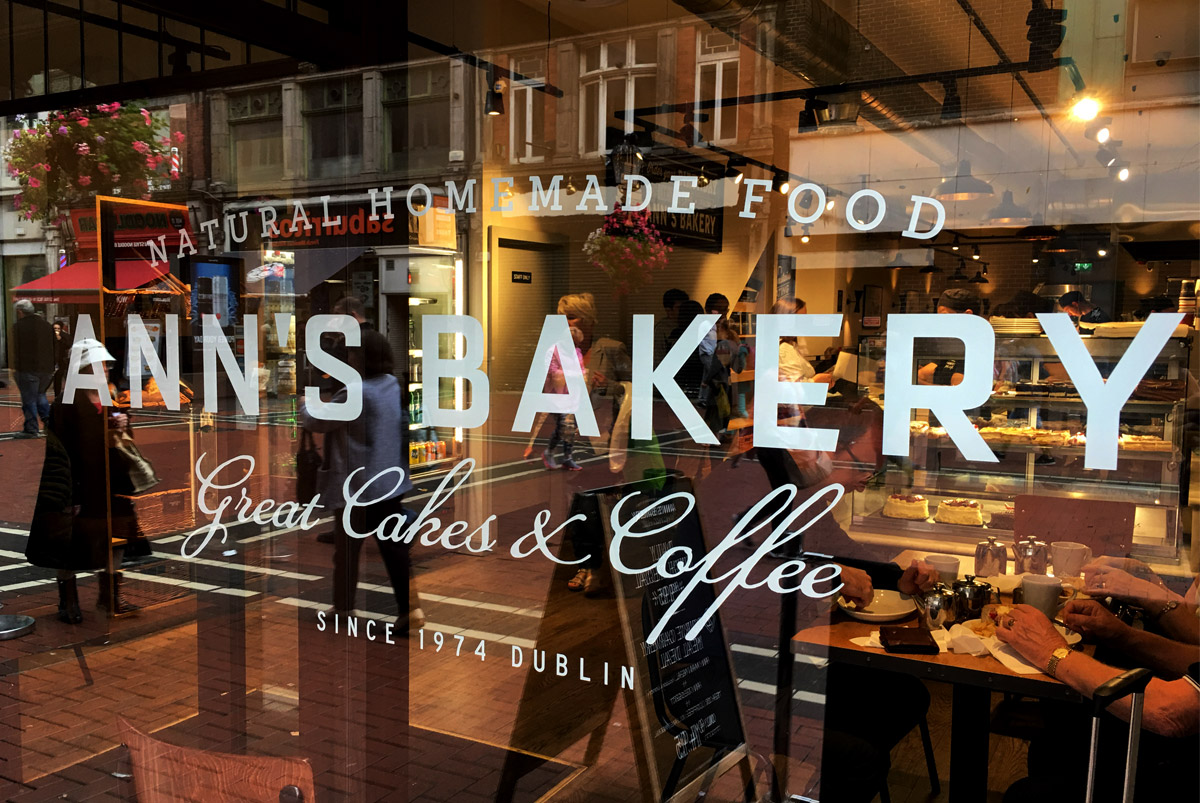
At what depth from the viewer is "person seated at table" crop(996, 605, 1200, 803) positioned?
6.79 ft

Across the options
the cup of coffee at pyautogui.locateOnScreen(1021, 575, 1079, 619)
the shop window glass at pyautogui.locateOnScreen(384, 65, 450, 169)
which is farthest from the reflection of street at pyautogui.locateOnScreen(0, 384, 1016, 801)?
the shop window glass at pyautogui.locateOnScreen(384, 65, 450, 169)

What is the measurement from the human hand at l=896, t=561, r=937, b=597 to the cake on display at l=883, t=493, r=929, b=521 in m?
1.15

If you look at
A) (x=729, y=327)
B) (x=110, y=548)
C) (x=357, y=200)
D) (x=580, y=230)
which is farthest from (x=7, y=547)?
(x=729, y=327)

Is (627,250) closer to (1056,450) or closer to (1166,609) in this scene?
(1056,450)

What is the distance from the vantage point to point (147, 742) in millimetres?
1803

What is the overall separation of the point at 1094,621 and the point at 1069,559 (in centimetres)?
51

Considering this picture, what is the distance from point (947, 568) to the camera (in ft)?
9.53

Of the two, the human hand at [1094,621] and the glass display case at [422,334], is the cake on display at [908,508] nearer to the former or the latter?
the human hand at [1094,621]

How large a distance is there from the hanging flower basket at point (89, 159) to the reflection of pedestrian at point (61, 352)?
0.59m

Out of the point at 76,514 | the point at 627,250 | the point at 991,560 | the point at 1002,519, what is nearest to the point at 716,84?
the point at 627,250

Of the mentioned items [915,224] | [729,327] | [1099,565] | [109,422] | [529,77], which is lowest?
[1099,565]

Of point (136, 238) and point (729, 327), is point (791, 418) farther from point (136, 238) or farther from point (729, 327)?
point (136, 238)

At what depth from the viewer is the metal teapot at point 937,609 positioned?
8.67 feet

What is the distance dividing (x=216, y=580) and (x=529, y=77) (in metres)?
2.53
